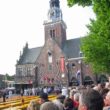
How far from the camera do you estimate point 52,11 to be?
74938mm

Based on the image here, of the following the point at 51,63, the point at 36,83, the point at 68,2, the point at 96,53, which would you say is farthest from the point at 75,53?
the point at 68,2

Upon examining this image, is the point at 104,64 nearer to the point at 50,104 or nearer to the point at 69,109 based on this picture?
the point at 69,109

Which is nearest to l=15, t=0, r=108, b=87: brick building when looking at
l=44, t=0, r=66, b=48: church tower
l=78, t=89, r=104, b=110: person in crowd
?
l=44, t=0, r=66, b=48: church tower

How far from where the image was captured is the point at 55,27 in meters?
72.3

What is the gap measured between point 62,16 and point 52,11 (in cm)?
285

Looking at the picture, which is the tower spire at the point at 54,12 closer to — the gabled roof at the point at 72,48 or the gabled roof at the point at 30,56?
the gabled roof at the point at 72,48

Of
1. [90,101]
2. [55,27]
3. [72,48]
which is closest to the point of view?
[90,101]

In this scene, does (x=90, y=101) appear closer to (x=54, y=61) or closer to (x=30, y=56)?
(x=54, y=61)

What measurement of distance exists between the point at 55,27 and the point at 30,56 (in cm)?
1099

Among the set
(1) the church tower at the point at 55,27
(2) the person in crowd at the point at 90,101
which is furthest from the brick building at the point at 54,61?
(2) the person in crowd at the point at 90,101

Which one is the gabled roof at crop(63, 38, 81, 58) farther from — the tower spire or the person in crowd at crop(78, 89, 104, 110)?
the person in crowd at crop(78, 89, 104, 110)

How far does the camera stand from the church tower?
71.8 meters

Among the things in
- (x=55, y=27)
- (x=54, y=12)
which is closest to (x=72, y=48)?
(x=55, y=27)

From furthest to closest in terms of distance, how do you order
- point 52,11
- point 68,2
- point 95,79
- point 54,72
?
1. point 52,11
2. point 54,72
3. point 95,79
4. point 68,2
